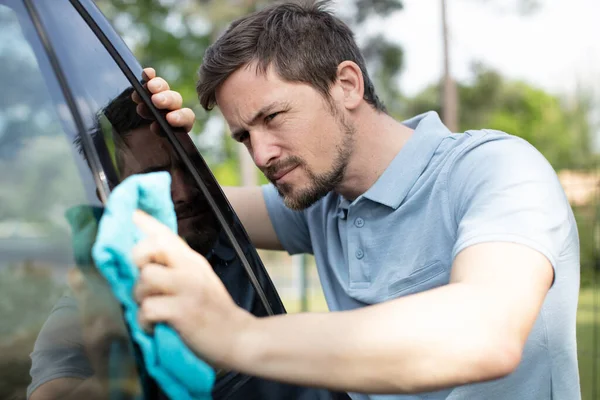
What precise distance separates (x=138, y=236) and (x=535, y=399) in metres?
1.06

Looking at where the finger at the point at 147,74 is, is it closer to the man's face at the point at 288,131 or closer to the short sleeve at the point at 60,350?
the man's face at the point at 288,131

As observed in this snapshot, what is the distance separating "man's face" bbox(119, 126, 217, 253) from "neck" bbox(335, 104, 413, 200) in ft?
2.49

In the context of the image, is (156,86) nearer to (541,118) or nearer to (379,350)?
(379,350)

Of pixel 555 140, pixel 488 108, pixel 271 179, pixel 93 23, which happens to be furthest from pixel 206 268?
pixel 555 140

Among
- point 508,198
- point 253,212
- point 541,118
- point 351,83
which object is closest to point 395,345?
point 508,198

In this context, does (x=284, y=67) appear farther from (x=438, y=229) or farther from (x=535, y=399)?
(x=535, y=399)

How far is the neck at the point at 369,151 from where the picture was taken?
76.0 inches

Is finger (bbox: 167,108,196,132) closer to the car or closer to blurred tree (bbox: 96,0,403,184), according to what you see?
the car

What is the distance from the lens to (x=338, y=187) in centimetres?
194

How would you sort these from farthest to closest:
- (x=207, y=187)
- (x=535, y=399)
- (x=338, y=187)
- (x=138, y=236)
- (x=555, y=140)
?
(x=555, y=140)
(x=338, y=187)
(x=535, y=399)
(x=207, y=187)
(x=138, y=236)

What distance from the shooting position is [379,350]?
3.05 ft

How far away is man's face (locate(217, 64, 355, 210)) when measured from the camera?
177 cm

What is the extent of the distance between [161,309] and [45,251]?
8.0 inches

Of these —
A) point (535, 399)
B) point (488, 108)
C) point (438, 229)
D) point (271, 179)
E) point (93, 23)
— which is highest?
point (93, 23)
